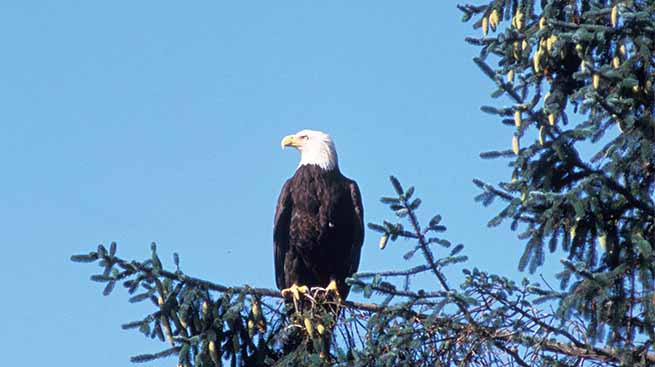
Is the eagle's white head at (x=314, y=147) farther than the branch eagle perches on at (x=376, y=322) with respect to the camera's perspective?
Yes

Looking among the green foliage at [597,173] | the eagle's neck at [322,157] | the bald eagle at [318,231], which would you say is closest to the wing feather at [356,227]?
the bald eagle at [318,231]

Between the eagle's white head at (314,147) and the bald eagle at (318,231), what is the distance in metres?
0.19

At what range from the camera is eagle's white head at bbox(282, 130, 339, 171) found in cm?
884

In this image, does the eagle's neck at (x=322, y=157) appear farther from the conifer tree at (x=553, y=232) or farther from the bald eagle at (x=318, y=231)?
the conifer tree at (x=553, y=232)

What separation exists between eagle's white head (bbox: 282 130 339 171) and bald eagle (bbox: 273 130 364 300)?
19 centimetres

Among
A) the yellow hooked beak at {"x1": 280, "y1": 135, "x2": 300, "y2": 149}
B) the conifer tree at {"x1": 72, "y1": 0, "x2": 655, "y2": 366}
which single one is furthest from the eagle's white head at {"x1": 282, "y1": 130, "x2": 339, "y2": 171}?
the conifer tree at {"x1": 72, "y1": 0, "x2": 655, "y2": 366}

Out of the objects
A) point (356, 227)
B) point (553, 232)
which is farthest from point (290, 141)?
point (553, 232)

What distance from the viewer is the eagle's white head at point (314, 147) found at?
884 cm

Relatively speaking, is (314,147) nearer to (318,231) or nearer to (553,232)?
(318,231)

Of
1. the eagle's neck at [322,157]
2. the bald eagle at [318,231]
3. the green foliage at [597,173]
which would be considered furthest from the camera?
the eagle's neck at [322,157]

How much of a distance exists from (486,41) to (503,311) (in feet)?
4.53

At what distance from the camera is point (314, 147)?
9055 millimetres

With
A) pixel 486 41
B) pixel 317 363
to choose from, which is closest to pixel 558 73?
pixel 486 41

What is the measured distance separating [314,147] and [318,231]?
941 millimetres
